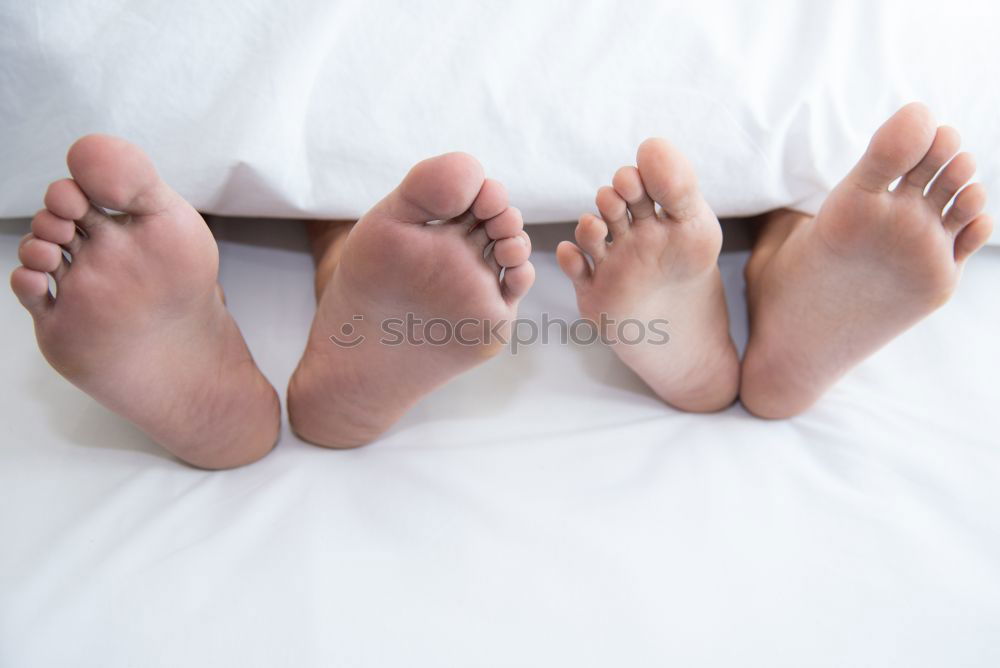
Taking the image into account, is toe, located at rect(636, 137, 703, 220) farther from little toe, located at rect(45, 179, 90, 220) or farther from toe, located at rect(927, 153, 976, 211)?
little toe, located at rect(45, 179, 90, 220)

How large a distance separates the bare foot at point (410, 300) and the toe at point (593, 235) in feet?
0.22

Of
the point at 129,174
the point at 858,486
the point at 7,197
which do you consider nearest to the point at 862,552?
the point at 858,486

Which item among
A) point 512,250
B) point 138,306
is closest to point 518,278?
point 512,250

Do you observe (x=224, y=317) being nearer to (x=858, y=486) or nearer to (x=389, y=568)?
(x=389, y=568)

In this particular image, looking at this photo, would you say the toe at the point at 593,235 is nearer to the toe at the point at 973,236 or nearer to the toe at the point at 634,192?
the toe at the point at 634,192

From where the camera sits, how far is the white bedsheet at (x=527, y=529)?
54 cm

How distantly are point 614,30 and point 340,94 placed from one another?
0.84 ft

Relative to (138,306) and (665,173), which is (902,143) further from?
(138,306)

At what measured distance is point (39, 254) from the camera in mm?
526

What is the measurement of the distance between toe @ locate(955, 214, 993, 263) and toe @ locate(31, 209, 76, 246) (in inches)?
26.0

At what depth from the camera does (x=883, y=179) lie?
0.60 m

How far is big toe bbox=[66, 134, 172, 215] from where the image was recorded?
51 cm

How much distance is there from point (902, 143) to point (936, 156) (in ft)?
0.10

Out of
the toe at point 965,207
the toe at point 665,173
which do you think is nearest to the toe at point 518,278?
the toe at point 665,173
